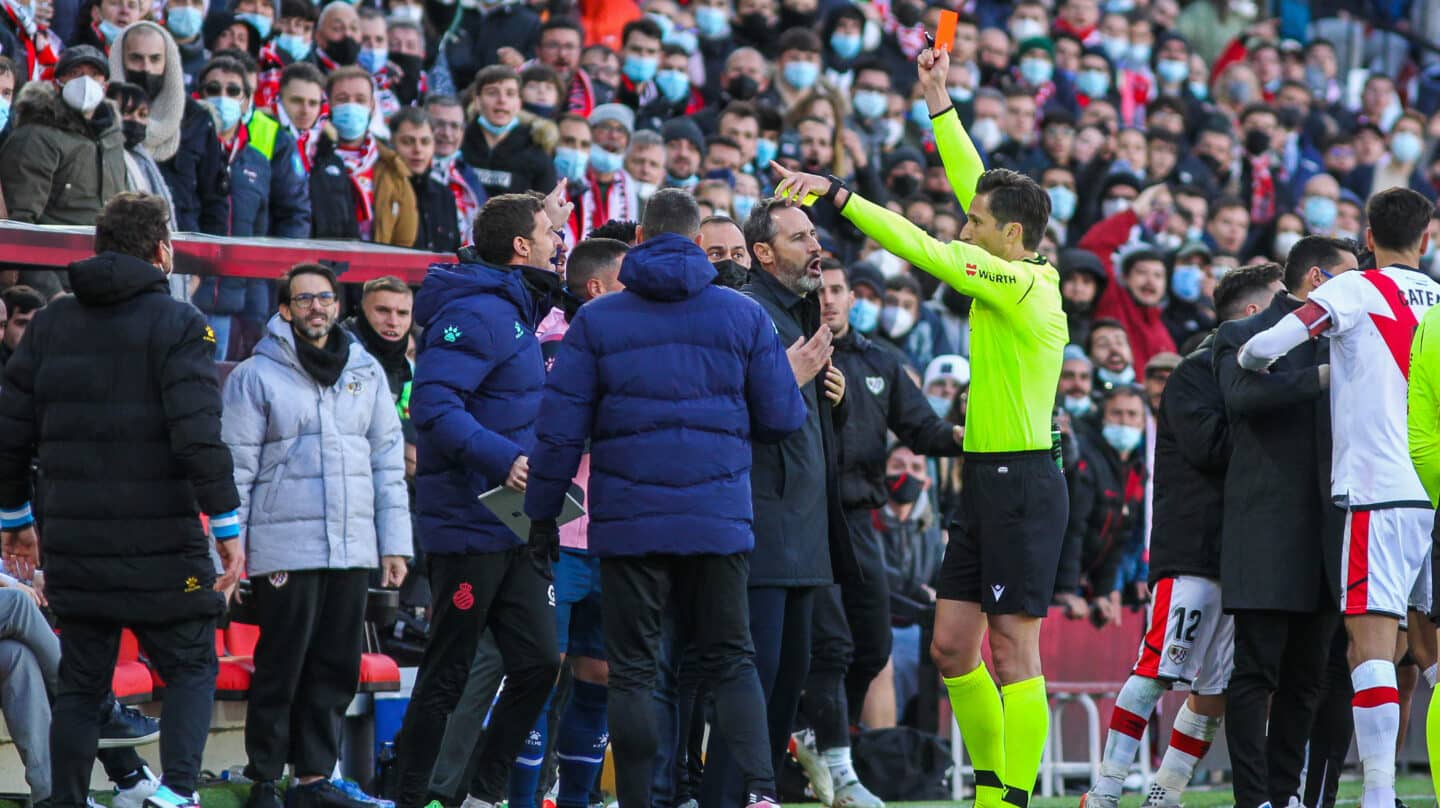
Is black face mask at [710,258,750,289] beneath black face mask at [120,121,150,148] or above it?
beneath

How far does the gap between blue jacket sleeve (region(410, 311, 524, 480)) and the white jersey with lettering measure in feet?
9.26

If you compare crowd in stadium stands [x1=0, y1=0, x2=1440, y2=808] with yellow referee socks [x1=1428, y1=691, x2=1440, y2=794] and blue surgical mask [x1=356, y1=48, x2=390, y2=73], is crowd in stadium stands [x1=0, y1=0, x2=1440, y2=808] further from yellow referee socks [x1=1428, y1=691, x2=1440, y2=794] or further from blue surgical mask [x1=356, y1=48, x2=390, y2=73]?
yellow referee socks [x1=1428, y1=691, x2=1440, y2=794]

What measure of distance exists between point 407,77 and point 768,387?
7714mm

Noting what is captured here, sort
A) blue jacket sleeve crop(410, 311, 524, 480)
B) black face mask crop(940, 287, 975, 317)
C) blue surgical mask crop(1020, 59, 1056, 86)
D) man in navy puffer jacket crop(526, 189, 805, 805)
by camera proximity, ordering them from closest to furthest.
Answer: man in navy puffer jacket crop(526, 189, 805, 805) < blue jacket sleeve crop(410, 311, 524, 480) < black face mask crop(940, 287, 975, 317) < blue surgical mask crop(1020, 59, 1056, 86)

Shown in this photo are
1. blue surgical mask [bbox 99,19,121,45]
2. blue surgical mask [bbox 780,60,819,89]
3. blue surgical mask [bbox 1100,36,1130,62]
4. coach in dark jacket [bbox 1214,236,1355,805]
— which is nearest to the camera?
coach in dark jacket [bbox 1214,236,1355,805]

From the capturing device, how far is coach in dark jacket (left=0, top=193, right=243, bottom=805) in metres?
7.10

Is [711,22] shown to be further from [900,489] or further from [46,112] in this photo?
[46,112]

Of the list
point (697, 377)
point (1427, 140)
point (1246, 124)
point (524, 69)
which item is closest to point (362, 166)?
point (524, 69)

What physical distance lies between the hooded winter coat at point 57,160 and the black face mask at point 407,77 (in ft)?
12.6

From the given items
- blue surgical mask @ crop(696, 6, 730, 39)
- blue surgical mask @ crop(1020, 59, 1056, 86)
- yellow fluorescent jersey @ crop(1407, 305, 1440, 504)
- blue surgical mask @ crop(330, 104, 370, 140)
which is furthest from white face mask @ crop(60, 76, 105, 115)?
blue surgical mask @ crop(1020, 59, 1056, 86)

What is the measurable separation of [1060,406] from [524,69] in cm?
409

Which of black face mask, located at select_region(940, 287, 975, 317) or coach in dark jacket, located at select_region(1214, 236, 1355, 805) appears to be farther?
black face mask, located at select_region(940, 287, 975, 317)

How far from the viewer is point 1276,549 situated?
7.87m

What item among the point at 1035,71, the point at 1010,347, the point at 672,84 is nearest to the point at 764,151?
the point at 672,84
